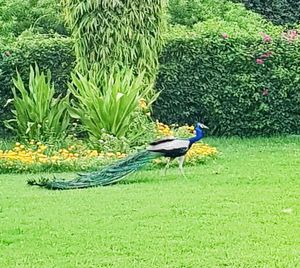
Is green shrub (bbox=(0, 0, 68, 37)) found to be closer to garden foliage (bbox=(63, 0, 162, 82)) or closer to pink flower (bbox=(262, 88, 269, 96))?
garden foliage (bbox=(63, 0, 162, 82))

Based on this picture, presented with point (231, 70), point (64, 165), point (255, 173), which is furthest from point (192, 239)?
point (231, 70)

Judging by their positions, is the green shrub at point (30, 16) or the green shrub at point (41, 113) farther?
the green shrub at point (30, 16)

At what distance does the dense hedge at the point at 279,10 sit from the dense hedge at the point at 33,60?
8.45m

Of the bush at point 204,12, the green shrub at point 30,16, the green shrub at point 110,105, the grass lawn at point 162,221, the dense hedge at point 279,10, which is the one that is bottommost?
the dense hedge at point 279,10

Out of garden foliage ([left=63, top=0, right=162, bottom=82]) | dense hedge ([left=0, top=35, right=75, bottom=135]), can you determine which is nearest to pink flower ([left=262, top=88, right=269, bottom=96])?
garden foliage ([left=63, top=0, right=162, bottom=82])

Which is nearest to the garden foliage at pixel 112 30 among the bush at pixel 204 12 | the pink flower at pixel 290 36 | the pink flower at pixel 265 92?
the pink flower at pixel 265 92

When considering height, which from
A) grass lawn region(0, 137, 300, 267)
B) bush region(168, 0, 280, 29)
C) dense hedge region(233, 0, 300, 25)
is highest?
grass lawn region(0, 137, 300, 267)

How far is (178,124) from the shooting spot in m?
14.3

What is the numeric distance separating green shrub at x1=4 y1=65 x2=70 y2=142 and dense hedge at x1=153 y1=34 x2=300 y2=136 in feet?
7.17

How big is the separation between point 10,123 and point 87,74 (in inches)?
61.4

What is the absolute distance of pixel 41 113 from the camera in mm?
12328

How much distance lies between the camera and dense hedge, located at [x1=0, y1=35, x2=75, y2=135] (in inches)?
548

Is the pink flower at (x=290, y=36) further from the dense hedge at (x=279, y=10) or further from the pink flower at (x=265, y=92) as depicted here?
the dense hedge at (x=279, y=10)

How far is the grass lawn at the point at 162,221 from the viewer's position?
19.7 feet
